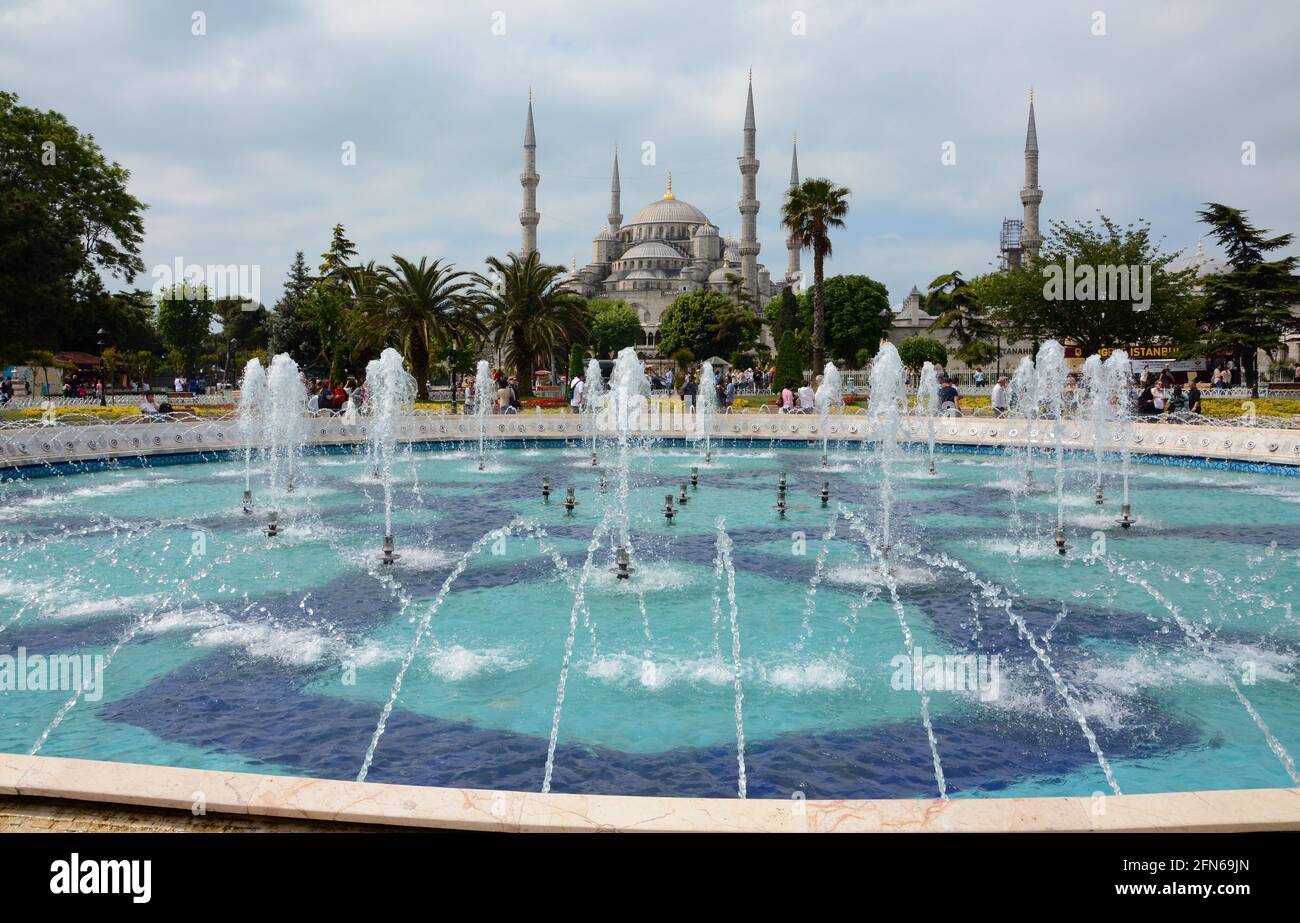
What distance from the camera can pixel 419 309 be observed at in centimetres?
2792

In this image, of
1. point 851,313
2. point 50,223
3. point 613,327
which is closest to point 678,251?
point 613,327

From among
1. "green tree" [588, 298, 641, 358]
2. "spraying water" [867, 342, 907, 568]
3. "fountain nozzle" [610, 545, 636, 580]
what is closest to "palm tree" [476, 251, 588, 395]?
"spraying water" [867, 342, 907, 568]

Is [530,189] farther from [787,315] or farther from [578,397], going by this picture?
[578,397]

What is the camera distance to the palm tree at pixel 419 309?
27.8m

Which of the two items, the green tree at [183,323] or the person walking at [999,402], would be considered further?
the green tree at [183,323]

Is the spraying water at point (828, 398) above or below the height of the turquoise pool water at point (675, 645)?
above

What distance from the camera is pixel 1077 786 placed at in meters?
4.28

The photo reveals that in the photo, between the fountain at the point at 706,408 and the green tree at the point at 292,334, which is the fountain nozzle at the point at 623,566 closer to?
the fountain at the point at 706,408

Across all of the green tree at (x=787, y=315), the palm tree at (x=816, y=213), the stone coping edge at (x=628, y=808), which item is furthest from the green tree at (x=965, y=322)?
the stone coping edge at (x=628, y=808)

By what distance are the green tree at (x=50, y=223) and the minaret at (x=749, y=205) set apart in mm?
36753

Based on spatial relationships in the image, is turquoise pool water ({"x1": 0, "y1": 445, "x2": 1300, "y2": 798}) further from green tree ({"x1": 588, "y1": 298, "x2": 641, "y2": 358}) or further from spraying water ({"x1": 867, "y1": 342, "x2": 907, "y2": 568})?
green tree ({"x1": 588, "y1": 298, "x2": 641, "y2": 358})

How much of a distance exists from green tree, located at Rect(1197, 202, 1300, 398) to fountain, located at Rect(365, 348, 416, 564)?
2730cm

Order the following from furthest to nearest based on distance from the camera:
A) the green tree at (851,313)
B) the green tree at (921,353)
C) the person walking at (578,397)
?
the green tree at (851,313) → the green tree at (921,353) → the person walking at (578,397)
